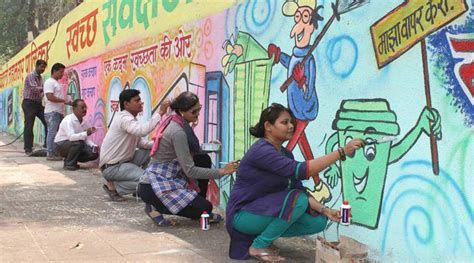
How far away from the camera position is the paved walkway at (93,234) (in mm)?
4270

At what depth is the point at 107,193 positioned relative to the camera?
686 centimetres

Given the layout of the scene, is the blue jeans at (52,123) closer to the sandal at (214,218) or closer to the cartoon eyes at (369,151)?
the sandal at (214,218)

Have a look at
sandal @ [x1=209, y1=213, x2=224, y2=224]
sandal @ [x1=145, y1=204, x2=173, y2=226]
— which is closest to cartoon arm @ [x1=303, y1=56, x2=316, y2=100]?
sandal @ [x1=209, y1=213, x2=224, y2=224]

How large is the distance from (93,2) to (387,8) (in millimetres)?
8408

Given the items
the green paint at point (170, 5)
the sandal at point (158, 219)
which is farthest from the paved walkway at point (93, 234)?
the green paint at point (170, 5)

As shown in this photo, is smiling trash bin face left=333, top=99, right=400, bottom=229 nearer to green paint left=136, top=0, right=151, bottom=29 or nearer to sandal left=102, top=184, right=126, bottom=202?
sandal left=102, top=184, right=126, bottom=202

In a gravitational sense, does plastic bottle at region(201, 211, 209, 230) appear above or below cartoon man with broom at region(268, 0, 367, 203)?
below

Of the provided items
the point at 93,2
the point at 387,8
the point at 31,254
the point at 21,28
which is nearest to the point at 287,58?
the point at 387,8

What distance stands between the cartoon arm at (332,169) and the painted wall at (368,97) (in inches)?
0.5

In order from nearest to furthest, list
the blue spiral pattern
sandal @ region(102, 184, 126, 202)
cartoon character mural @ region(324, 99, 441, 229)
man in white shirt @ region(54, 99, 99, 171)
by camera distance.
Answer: the blue spiral pattern
cartoon character mural @ region(324, 99, 441, 229)
sandal @ region(102, 184, 126, 202)
man in white shirt @ region(54, 99, 99, 171)

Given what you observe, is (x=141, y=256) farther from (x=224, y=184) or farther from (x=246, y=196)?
(x=224, y=184)

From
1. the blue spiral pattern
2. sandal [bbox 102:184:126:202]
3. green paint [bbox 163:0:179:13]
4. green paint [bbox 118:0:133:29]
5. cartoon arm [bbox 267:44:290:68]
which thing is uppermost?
green paint [bbox 118:0:133:29]

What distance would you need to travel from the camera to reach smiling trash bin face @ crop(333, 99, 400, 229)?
3791mm

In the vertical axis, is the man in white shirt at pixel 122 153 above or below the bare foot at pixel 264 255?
above
